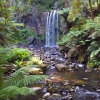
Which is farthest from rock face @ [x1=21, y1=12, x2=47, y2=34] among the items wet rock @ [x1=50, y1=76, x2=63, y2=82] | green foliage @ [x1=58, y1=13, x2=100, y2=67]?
wet rock @ [x1=50, y1=76, x2=63, y2=82]

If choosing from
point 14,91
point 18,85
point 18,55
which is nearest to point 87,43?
point 18,55

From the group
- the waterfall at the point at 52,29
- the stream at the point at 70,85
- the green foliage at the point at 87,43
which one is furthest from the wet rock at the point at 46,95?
the waterfall at the point at 52,29

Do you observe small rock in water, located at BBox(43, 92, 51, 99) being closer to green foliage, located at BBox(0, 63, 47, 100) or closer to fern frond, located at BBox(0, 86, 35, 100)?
green foliage, located at BBox(0, 63, 47, 100)

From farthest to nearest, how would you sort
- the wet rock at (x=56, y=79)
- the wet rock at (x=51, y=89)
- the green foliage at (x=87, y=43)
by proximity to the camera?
the green foliage at (x=87, y=43), the wet rock at (x=56, y=79), the wet rock at (x=51, y=89)

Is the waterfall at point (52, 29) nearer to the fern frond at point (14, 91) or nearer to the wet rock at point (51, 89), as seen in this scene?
the wet rock at point (51, 89)

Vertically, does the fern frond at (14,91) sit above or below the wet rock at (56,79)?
above

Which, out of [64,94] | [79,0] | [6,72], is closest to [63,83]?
[64,94]

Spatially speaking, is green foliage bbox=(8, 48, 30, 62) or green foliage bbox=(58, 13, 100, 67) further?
green foliage bbox=(58, 13, 100, 67)

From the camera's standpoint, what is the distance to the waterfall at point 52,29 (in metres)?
18.6

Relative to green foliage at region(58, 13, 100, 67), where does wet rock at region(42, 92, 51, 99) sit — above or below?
below

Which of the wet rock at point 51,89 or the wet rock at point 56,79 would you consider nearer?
the wet rock at point 51,89

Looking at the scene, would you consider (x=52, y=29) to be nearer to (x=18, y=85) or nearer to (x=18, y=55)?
(x=18, y=55)

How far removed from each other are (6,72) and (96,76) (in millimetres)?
3504

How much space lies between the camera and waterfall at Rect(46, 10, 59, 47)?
734 inches
